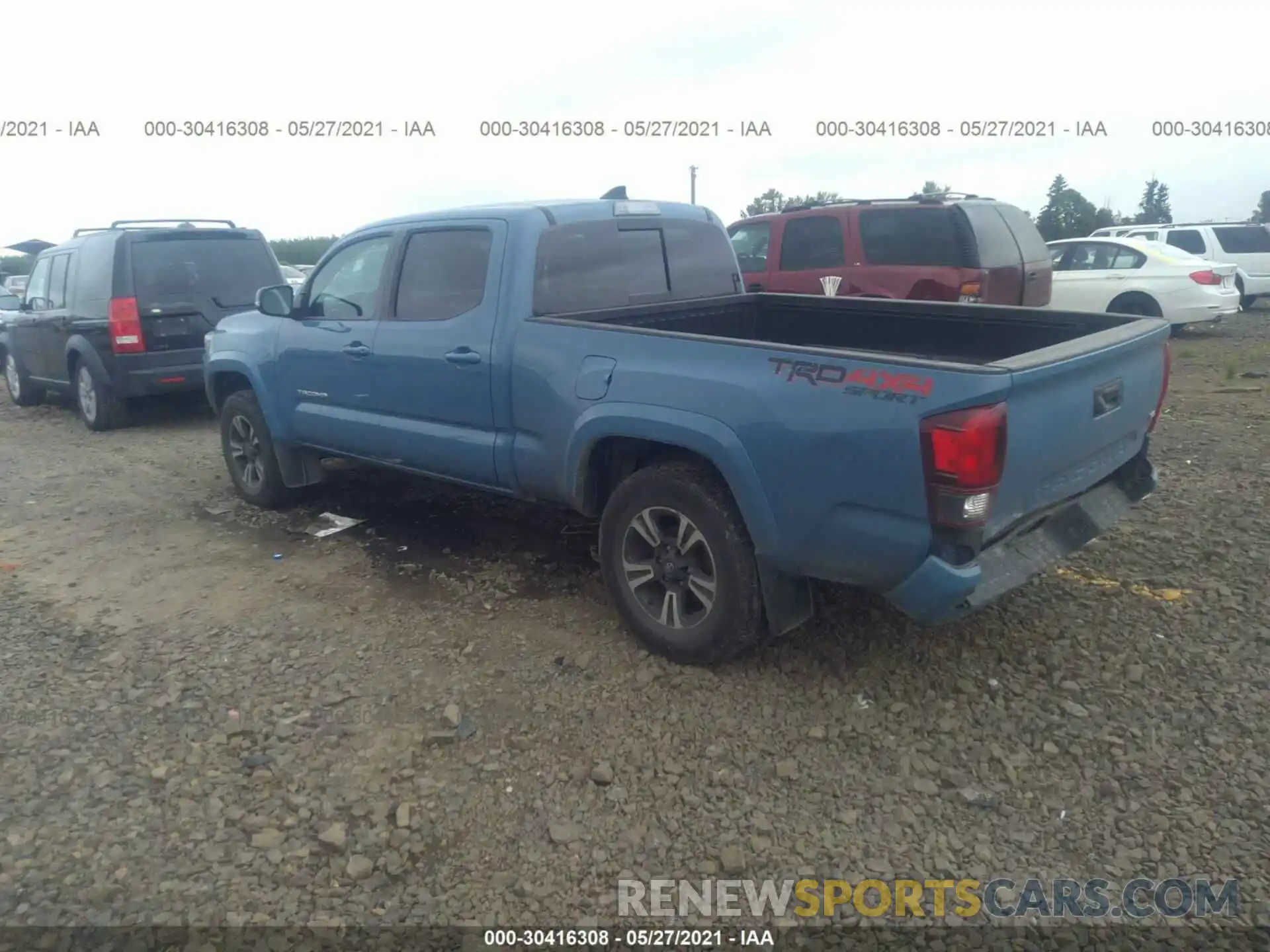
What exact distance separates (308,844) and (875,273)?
25.6ft

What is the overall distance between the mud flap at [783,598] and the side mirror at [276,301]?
136 inches

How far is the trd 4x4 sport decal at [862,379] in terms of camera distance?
298cm

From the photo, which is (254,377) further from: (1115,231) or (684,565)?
(1115,231)

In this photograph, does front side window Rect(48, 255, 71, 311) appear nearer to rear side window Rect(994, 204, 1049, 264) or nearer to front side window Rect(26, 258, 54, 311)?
front side window Rect(26, 258, 54, 311)

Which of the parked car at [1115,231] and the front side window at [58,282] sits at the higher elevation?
the parked car at [1115,231]

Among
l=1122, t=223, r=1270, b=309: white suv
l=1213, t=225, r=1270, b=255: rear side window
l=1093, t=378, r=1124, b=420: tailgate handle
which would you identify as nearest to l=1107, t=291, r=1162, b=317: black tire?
l=1122, t=223, r=1270, b=309: white suv

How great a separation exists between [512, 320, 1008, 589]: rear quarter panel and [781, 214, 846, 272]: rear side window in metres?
6.33

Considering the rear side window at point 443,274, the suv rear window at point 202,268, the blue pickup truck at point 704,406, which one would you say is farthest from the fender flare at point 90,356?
the rear side window at point 443,274

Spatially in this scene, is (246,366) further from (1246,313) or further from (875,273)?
(1246,313)

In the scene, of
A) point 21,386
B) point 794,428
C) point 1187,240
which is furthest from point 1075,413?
point 1187,240

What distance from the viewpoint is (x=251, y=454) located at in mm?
6250

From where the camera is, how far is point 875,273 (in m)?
9.30

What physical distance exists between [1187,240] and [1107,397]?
54.6ft

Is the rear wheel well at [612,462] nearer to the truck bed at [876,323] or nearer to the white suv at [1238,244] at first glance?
the truck bed at [876,323]
